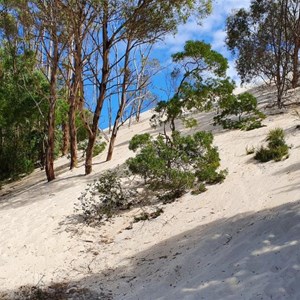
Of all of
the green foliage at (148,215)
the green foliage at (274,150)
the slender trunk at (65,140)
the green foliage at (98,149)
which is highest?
the slender trunk at (65,140)

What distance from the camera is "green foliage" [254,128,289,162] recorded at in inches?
440

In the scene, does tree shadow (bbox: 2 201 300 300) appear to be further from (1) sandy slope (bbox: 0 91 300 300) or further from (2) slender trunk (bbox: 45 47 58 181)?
(2) slender trunk (bbox: 45 47 58 181)

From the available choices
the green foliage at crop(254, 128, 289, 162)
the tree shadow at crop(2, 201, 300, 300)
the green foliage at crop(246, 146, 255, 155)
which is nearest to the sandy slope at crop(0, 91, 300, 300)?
the tree shadow at crop(2, 201, 300, 300)

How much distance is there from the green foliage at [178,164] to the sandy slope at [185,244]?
0.43 m

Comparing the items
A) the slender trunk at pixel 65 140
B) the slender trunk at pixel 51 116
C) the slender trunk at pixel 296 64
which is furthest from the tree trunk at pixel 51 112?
the slender trunk at pixel 296 64

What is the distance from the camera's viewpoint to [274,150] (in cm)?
1132

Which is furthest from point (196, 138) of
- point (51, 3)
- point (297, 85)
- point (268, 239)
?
point (297, 85)

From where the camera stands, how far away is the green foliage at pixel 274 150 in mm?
11166

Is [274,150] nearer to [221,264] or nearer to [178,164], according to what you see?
[178,164]

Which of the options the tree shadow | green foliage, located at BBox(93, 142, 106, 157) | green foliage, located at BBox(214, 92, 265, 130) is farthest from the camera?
green foliage, located at BBox(93, 142, 106, 157)

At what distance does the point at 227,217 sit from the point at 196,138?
12.0 ft

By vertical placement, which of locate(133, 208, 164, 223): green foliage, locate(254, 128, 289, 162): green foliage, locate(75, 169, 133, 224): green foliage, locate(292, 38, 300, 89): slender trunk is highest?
locate(292, 38, 300, 89): slender trunk

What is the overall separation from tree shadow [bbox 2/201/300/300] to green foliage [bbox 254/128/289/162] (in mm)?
3671

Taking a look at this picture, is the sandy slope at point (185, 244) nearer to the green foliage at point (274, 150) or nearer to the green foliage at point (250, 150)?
the green foliage at point (250, 150)
